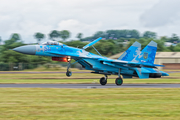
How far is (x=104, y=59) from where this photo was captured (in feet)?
77.8

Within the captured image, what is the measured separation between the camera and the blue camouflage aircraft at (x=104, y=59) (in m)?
22.5

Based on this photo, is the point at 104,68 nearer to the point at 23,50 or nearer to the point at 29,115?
the point at 23,50

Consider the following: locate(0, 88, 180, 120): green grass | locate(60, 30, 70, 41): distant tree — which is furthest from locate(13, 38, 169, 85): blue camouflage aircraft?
locate(60, 30, 70, 41): distant tree

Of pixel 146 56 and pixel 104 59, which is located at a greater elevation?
pixel 146 56

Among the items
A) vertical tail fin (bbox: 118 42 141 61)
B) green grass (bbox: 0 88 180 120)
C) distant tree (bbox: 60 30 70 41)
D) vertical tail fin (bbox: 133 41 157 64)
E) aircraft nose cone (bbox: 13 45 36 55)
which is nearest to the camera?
green grass (bbox: 0 88 180 120)

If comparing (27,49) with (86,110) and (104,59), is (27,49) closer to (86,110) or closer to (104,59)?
(104,59)

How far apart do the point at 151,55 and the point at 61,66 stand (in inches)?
1748

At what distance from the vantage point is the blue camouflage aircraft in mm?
22531

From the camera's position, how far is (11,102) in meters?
13.3

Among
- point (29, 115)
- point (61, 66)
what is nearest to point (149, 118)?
point (29, 115)

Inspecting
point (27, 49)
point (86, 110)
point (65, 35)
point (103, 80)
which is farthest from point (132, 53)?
point (65, 35)

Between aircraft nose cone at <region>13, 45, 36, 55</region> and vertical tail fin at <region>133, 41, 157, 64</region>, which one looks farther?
vertical tail fin at <region>133, 41, 157, 64</region>

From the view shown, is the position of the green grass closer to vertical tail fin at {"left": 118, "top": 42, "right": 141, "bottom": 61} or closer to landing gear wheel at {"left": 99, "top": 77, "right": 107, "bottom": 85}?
landing gear wheel at {"left": 99, "top": 77, "right": 107, "bottom": 85}

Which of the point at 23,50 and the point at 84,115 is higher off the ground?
the point at 23,50
